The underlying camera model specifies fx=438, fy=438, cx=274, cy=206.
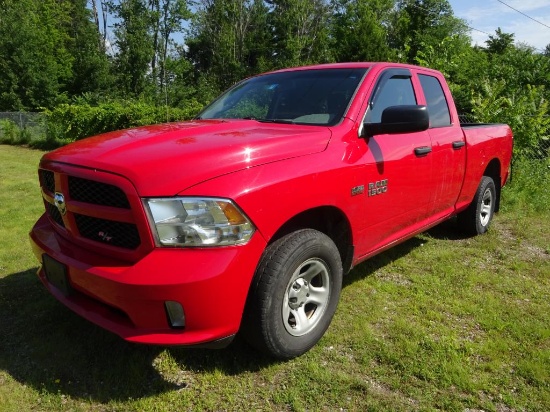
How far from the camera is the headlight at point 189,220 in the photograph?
83.2 inches

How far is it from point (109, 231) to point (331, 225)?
1437mm

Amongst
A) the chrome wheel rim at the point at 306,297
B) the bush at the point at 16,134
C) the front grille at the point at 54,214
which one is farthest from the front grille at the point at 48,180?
the bush at the point at 16,134

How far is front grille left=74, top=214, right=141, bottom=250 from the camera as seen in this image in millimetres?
2209

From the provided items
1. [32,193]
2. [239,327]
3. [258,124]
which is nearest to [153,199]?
[239,327]

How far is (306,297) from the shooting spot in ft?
8.99

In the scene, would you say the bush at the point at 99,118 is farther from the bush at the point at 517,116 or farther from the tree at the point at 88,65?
the tree at the point at 88,65

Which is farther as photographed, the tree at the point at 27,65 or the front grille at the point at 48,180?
the tree at the point at 27,65

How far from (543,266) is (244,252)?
3.57 m

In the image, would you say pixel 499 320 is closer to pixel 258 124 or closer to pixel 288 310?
pixel 288 310

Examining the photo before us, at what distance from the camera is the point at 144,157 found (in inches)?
90.0

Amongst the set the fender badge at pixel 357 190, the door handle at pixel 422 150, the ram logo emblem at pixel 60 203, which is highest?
the door handle at pixel 422 150

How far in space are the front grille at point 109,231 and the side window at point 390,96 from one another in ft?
5.95

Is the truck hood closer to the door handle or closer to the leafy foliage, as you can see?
the door handle

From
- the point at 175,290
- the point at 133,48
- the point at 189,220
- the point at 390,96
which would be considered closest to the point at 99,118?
the point at 390,96
